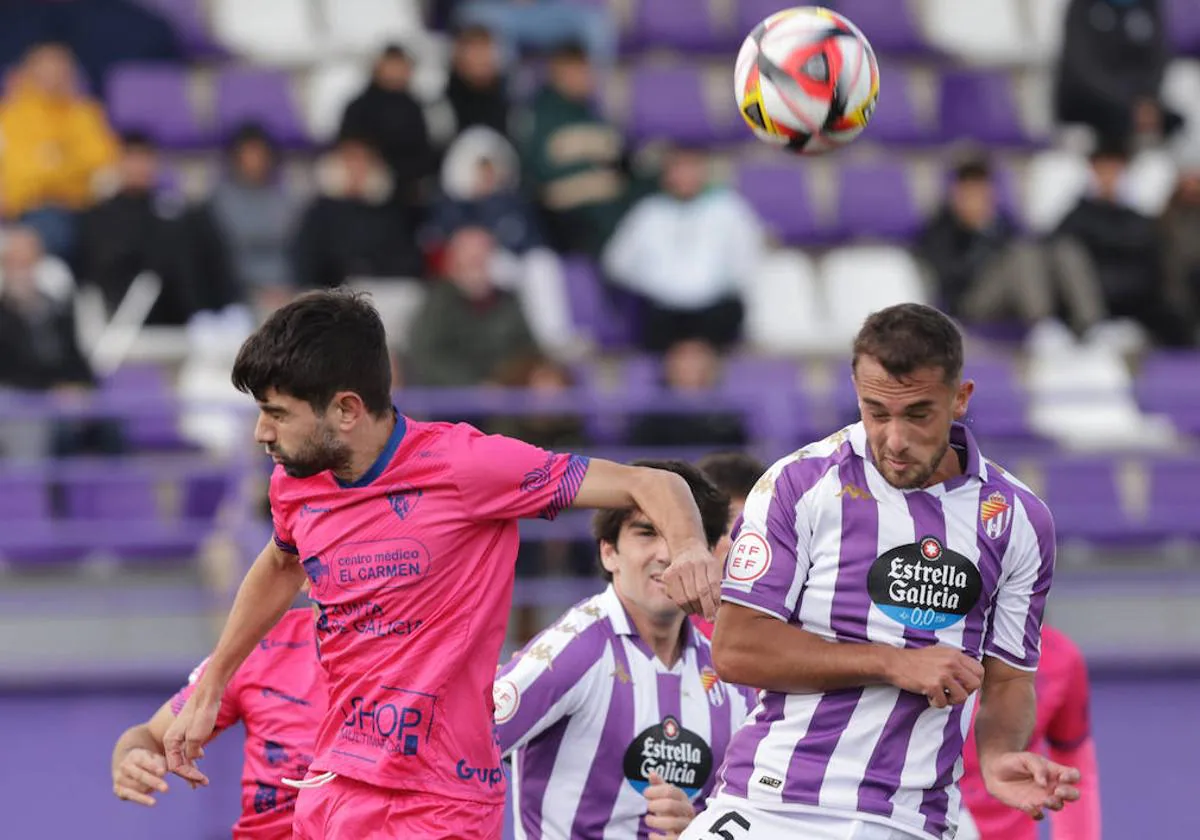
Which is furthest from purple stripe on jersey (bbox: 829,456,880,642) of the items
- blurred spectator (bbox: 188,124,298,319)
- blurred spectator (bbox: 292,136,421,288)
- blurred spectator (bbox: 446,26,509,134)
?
blurred spectator (bbox: 446,26,509,134)

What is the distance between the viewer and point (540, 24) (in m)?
13.3

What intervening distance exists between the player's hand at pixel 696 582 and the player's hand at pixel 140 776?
141cm

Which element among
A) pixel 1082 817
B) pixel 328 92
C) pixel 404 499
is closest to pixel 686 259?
pixel 328 92

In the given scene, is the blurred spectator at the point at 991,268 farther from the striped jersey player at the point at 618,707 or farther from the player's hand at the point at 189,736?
the player's hand at the point at 189,736

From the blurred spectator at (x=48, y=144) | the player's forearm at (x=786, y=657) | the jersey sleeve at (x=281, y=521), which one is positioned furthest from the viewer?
the blurred spectator at (x=48, y=144)

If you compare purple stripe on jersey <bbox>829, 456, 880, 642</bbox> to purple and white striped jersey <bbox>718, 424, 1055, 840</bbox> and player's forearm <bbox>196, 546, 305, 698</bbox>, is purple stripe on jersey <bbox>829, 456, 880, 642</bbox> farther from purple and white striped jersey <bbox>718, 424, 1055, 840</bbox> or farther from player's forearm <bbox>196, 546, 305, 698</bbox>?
player's forearm <bbox>196, 546, 305, 698</bbox>

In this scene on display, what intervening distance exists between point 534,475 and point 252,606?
2.61 feet

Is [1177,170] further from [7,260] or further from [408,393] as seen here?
[7,260]

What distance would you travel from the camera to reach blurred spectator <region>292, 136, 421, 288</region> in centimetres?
1083

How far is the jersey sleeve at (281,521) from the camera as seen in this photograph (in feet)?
14.4

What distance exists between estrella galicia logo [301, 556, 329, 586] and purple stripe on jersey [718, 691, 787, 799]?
1.01 metres

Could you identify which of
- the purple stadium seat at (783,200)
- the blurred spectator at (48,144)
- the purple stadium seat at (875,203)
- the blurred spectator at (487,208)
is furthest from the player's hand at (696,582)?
the purple stadium seat at (875,203)

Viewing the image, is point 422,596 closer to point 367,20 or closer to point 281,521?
point 281,521

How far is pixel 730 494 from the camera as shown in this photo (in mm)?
5312
